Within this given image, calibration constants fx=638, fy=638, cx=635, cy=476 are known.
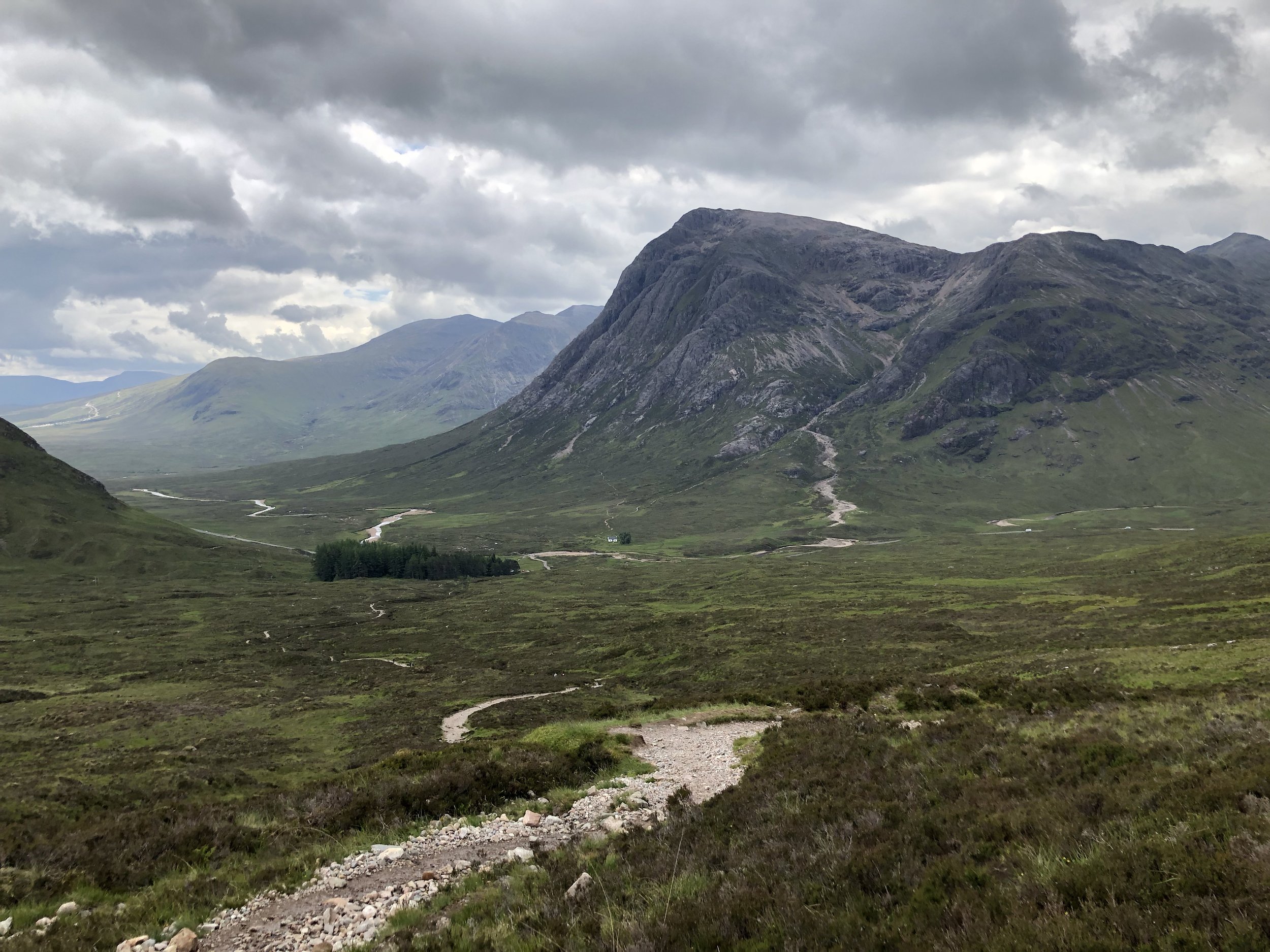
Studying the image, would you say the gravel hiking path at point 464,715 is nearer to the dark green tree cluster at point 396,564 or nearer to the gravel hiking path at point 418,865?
the gravel hiking path at point 418,865

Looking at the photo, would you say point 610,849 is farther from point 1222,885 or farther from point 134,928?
point 1222,885

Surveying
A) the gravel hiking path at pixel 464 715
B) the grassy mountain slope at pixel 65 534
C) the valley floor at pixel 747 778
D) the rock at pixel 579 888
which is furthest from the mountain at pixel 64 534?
the rock at pixel 579 888

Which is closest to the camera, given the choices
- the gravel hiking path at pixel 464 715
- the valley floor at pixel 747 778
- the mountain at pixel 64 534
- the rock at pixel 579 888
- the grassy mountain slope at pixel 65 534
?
the valley floor at pixel 747 778

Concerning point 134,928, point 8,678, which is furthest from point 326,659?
point 134,928

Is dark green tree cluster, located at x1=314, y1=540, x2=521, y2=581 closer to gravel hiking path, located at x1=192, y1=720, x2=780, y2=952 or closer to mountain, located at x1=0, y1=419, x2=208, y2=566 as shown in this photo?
mountain, located at x1=0, y1=419, x2=208, y2=566

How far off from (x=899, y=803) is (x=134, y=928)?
1771 cm

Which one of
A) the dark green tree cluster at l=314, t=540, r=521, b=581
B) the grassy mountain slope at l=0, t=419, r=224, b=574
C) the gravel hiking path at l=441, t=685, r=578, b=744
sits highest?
the grassy mountain slope at l=0, t=419, r=224, b=574

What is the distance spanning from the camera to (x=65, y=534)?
6924 inches

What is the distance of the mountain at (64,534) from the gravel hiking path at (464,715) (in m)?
161

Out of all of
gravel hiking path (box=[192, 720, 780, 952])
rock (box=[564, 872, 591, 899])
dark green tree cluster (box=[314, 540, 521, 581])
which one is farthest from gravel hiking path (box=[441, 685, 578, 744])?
dark green tree cluster (box=[314, 540, 521, 581])

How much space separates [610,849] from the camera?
1623 cm

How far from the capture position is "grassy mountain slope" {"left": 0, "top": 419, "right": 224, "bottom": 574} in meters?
168

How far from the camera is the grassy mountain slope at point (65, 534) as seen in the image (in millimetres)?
167625

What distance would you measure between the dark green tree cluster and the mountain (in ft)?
124
